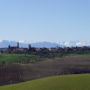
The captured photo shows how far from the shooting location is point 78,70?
6575cm

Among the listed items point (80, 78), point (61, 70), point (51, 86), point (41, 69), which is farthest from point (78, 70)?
point (51, 86)

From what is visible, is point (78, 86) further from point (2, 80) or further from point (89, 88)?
point (2, 80)

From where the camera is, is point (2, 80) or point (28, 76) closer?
point (2, 80)

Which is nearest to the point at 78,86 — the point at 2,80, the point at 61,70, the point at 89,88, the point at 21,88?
the point at 89,88

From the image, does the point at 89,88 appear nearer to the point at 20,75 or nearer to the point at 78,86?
the point at 78,86

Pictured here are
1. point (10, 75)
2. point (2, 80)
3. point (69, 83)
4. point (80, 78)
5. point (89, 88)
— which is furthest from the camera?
point (10, 75)

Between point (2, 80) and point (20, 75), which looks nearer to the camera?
point (2, 80)

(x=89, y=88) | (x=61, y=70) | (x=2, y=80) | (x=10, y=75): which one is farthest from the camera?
(x=61, y=70)

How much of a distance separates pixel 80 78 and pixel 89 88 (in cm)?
570

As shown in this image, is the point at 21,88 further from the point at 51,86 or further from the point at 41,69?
the point at 41,69

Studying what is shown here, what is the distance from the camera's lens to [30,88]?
118 feet

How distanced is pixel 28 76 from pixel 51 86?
72.5 ft

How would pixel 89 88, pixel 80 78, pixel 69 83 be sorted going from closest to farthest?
pixel 89 88, pixel 69 83, pixel 80 78

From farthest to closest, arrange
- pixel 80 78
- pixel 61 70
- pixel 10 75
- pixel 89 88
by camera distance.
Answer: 1. pixel 61 70
2. pixel 10 75
3. pixel 80 78
4. pixel 89 88
